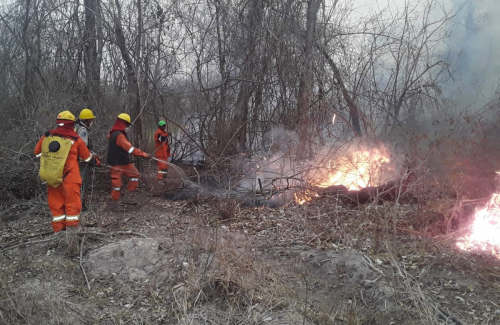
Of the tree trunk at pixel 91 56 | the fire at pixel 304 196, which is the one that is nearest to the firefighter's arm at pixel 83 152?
the fire at pixel 304 196

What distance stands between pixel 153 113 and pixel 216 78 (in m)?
1.61

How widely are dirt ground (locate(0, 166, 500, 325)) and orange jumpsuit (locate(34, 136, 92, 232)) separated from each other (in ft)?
0.80

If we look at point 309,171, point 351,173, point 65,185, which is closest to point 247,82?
point 309,171

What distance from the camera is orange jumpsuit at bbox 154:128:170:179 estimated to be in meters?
8.28

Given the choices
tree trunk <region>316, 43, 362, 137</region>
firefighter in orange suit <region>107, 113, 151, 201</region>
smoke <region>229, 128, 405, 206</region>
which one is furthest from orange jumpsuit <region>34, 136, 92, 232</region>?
tree trunk <region>316, 43, 362, 137</region>

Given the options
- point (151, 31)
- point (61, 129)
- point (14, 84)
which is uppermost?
point (151, 31)

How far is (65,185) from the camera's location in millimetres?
5242

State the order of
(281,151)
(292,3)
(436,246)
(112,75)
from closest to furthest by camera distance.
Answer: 1. (436,246)
2. (281,151)
3. (292,3)
4. (112,75)

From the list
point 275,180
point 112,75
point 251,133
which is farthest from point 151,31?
point 275,180

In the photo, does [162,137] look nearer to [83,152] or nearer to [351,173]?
[83,152]

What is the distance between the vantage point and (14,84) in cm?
875

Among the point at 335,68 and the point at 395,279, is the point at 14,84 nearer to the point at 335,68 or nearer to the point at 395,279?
the point at 335,68

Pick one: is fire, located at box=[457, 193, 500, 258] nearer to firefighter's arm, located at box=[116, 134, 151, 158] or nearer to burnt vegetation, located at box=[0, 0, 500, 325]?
burnt vegetation, located at box=[0, 0, 500, 325]

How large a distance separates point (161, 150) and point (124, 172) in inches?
70.8
